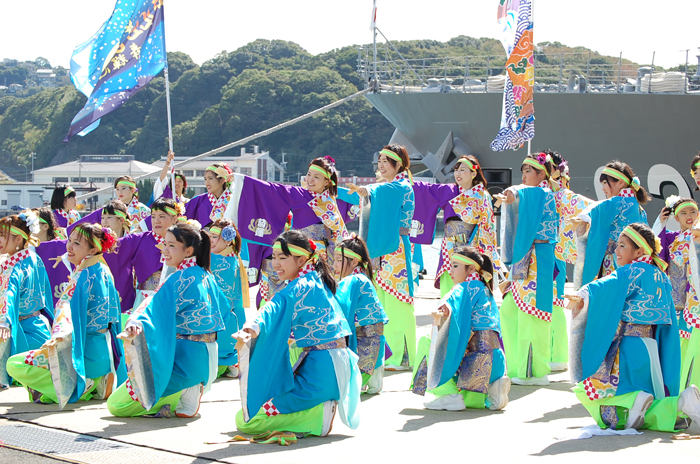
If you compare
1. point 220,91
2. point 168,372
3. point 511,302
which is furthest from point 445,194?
point 220,91

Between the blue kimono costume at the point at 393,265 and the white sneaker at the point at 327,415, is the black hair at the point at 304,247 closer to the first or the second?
the white sneaker at the point at 327,415

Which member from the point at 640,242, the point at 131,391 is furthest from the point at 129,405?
the point at 640,242

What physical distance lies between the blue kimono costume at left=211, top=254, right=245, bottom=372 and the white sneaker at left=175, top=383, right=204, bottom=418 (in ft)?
4.49

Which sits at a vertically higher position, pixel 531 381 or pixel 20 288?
pixel 20 288

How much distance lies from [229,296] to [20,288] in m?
1.53

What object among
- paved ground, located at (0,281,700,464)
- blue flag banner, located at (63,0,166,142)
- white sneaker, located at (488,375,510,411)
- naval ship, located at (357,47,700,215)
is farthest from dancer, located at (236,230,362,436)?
naval ship, located at (357,47,700,215)

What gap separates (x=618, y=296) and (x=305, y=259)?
1.71 meters

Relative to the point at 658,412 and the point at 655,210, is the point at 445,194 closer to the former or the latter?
the point at 658,412

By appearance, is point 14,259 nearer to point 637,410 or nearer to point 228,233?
point 228,233

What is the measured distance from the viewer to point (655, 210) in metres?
18.6

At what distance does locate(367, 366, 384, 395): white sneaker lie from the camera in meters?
5.51

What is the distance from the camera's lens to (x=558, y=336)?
660 centimetres

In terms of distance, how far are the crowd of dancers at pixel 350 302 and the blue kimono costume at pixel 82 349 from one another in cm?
1

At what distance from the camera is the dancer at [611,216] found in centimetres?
562
